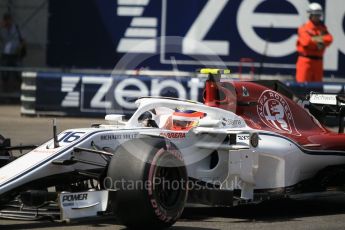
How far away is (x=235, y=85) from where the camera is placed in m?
8.62

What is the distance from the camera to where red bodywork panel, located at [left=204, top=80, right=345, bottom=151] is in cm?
846

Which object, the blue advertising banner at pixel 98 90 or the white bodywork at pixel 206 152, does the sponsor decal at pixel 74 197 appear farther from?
the blue advertising banner at pixel 98 90

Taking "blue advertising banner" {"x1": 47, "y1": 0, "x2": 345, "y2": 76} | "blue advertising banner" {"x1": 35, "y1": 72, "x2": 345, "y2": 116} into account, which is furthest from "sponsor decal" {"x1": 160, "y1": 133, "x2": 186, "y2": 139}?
"blue advertising banner" {"x1": 47, "y1": 0, "x2": 345, "y2": 76}

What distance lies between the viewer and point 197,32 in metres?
19.9

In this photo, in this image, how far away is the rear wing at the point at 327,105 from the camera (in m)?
9.52

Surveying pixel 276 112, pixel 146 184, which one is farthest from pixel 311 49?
pixel 146 184

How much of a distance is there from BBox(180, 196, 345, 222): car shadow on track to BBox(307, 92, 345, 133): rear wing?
3.03 feet

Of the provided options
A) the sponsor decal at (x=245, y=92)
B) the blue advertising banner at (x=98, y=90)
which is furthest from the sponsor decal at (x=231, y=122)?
the blue advertising banner at (x=98, y=90)

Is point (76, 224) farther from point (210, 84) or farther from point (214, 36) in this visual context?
point (214, 36)

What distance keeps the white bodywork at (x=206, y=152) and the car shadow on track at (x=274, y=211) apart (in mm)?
288

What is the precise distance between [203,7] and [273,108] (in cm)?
1135

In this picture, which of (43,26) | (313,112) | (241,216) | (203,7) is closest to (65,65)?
(43,26)

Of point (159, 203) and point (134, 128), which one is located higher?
point (134, 128)

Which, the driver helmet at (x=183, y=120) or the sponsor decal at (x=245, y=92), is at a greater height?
the sponsor decal at (x=245, y=92)
